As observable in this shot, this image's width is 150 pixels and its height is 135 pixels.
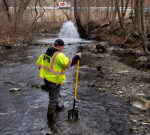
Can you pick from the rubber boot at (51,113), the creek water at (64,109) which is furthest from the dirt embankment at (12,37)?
the rubber boot at (51,113)

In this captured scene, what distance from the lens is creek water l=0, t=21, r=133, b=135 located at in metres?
5.98

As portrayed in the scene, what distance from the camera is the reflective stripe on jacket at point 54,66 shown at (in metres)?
5.79

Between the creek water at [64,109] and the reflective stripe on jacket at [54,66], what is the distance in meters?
1.27

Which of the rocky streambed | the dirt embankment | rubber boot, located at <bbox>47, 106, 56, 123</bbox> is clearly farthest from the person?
the dirt embankment

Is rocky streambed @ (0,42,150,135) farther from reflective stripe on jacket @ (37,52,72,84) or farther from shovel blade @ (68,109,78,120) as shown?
reflective stripe on jacket @ (37,52,72,84)

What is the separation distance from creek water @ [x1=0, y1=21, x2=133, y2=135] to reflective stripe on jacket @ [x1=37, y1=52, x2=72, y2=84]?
1275mm

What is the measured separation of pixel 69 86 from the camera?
9711 millimetres

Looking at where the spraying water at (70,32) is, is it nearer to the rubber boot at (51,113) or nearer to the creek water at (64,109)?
the creek water at (64,109)

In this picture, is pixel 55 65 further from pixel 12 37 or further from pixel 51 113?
pixel 12 37

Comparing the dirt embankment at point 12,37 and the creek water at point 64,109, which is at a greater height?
the dirt embankment at point 12,37

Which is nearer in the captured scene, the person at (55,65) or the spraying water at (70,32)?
the person at (55,65)

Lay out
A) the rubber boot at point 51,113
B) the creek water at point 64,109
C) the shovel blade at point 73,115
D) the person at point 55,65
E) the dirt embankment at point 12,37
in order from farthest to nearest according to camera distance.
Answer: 1. the dirt embankment at point 12,37
2. the shovel blade at point 73,115
3. the rubber boot at point 51,113
4. the creek water at point 64,109
5. the person at point 55,65

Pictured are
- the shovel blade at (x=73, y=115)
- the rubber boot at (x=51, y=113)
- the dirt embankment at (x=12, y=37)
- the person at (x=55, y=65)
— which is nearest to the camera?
the person at (x=55, y=65)

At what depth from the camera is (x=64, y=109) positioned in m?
7.25
